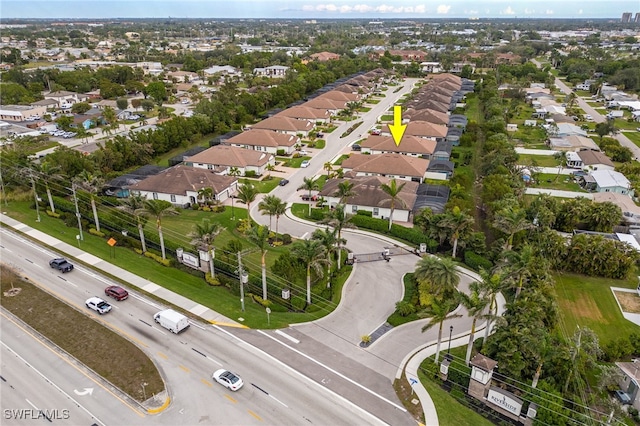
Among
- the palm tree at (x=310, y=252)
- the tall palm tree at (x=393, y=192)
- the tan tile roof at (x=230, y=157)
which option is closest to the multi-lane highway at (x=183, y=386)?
the palm tree at (x=310, y=252)

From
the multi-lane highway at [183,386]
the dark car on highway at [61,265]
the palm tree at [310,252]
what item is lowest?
the multi-lane highway at [183,386]

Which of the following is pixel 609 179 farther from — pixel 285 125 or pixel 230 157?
pixel 285 125

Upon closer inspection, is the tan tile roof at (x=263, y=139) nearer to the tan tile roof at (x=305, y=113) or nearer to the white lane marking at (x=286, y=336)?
the tan tile roof at (x=305, y=113)

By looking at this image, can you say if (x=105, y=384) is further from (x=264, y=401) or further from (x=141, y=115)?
(x=141, y=115)

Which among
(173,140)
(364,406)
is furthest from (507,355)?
(173,140)

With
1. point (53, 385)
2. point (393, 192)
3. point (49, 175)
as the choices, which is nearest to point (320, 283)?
point (393, 192)

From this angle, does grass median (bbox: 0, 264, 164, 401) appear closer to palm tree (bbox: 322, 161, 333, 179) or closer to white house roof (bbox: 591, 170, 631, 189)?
palm tree (bbox: 322, 161, 333, 179)

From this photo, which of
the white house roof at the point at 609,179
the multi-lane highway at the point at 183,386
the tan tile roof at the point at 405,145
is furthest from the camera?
the tan tile roof at the point at 405,145

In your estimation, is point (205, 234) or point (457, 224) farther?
point (457, 224)
